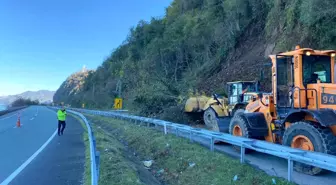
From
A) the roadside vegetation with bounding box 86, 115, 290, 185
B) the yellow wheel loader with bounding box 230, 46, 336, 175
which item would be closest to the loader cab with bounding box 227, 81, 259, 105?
the roadside vegetation with bounding box 86, 115, 290, 185

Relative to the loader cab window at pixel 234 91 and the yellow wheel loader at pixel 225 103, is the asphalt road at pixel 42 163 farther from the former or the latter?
the loader cab window at pixel 234 91

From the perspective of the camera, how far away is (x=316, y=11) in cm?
1805

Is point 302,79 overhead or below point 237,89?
below

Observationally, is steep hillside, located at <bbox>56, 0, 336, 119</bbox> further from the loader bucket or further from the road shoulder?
the road shoulder

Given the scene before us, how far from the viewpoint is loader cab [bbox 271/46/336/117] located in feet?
27.2

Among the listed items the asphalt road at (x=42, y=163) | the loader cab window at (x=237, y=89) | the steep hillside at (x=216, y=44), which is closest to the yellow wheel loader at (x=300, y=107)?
the asphalt road at (x=42, y=163)

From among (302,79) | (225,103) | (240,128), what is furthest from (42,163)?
(225,103)

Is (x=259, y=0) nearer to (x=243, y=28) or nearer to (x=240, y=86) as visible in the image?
Answer: (x=243, y=28)

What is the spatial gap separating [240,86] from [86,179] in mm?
10559

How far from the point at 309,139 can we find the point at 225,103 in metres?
9.80

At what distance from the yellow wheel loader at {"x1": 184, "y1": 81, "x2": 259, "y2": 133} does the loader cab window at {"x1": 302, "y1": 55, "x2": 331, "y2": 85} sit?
18.7 feet

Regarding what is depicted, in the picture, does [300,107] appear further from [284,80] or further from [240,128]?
[240,128]

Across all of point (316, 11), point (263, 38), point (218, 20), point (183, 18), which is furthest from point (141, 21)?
point (316, 11)

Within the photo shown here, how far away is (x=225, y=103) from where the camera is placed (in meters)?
17.3
